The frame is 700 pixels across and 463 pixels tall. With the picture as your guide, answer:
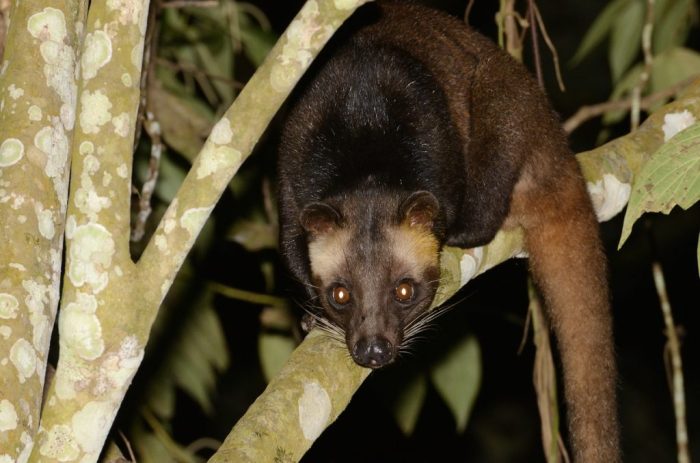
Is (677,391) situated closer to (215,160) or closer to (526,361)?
(215,160)

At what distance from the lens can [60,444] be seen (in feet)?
8.63

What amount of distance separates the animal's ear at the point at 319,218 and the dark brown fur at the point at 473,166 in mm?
162

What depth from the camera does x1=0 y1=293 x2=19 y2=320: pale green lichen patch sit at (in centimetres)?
265

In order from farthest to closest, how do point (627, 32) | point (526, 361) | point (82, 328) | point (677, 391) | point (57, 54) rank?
point (526, 361) < point (627, 32) < point (677, 391) < point (57, 54) < point (82, 328)

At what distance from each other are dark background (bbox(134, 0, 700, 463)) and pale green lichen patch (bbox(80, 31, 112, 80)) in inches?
225

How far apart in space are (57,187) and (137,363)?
0.54 meters

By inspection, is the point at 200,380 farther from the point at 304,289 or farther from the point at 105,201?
the point at 105,201

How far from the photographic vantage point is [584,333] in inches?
179

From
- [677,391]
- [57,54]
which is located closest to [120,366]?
[57,54]

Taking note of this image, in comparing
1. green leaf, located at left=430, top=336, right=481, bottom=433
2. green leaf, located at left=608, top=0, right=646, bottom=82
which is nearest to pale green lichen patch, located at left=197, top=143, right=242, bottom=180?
green leaf, located at left=430, top=336, right=481, bottom=433

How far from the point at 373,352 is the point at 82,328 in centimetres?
149

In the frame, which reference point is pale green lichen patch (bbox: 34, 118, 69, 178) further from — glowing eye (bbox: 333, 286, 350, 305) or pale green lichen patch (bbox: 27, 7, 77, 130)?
glowing eye (bbox: 333, 286, 350, 305)

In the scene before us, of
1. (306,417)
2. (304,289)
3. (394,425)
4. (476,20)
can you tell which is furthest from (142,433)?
(476,20)

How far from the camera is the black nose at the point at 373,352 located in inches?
146
